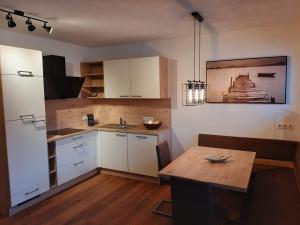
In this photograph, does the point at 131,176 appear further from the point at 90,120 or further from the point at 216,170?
the point at 216,170

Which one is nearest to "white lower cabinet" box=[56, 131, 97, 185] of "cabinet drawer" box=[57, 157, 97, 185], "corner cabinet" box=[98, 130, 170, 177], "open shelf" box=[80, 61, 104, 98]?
"cabinet drawer" box=[57, 157, 97, 185]

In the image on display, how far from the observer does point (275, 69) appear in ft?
10.6

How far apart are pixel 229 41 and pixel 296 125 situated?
4.95 ft

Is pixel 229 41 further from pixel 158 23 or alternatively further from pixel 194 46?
pixel 158 23

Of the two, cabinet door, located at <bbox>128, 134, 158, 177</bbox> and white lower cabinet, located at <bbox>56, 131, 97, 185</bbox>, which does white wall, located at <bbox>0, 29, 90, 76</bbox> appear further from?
cabinet door, located at <bbox>128, 134, 158, 177</bbox>

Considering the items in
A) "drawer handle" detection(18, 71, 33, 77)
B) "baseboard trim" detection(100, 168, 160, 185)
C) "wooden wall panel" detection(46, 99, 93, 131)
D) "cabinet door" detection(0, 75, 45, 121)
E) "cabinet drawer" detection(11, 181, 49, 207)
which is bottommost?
"baseboard trim" detection(100, 168, 160, 185)

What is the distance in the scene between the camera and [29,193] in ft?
9.79

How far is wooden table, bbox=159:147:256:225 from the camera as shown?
6.57 ft

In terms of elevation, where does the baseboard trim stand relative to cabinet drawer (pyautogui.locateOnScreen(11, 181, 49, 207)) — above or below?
below

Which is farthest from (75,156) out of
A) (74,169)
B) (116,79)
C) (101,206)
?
(116,79)

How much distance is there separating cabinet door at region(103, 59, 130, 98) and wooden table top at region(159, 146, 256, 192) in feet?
5.75

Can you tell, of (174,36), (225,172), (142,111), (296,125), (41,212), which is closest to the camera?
(225,172)

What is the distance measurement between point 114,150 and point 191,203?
2.15 meters

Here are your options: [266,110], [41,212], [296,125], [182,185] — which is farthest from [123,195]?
[296,125]
